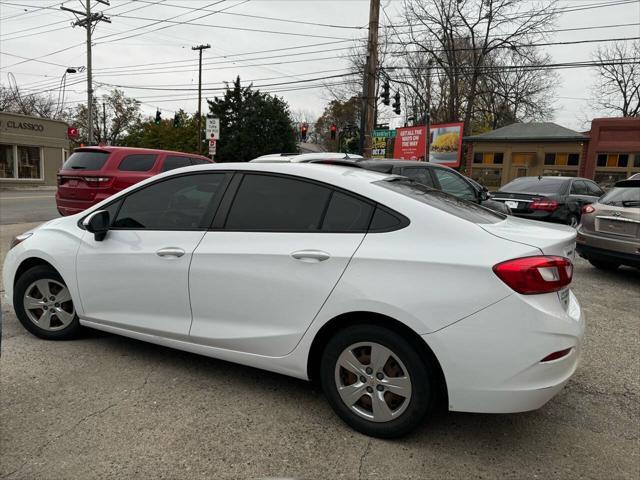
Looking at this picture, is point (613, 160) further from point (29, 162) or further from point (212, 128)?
point (29, 162)

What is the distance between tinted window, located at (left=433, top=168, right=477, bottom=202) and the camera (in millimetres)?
8047

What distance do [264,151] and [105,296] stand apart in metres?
37.2

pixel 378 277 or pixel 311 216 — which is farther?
pixel 311 216

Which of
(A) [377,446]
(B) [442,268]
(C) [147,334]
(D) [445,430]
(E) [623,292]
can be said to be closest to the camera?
(B) [442,268]

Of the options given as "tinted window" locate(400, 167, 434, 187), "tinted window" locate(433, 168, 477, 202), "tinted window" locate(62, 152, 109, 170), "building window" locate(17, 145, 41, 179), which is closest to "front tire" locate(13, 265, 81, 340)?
"tinted window" locate(62, 152, 109, 170)

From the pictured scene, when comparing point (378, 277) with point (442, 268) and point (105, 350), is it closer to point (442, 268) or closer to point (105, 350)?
point (442, 268)

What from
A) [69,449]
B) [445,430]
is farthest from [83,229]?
[445,430]

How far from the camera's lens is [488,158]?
3297 centimetres

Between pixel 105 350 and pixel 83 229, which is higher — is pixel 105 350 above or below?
below

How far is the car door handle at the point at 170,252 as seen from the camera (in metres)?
3.17

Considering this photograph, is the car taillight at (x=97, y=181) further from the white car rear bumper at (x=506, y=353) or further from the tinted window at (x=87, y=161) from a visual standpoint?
the white car rear bumper at (x=506, y=353)

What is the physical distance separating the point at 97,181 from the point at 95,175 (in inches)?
4.3

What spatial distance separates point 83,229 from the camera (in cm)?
371

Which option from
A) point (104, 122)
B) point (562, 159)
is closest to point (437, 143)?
point (562, 159)
